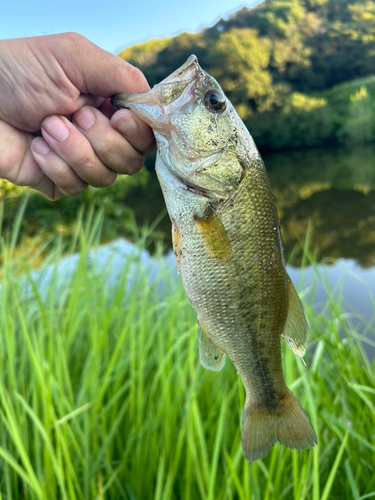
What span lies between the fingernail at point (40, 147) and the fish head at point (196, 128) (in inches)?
15.9

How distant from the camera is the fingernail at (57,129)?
50.6 inches

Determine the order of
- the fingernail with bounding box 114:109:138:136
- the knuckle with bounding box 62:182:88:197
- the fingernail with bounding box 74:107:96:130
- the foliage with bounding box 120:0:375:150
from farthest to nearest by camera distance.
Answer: the foliage with bounding box 120:0:375:150 → the knuckle with bounding box 62:182:88:197 → the fingernail with bounding box 74:107:96:130 → the fingernail with bounding box 114:109:138:136

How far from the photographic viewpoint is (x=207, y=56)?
31953 millimetres

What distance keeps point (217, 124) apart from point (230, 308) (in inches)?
21.9

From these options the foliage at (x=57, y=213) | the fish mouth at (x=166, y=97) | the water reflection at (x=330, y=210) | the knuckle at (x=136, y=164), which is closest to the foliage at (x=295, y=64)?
the water reflection at (x=330, y=210)

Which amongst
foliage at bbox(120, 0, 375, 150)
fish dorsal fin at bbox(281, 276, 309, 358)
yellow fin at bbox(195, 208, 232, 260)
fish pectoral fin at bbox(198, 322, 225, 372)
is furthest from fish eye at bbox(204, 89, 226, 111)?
foliage at bbox(120, 0, 375, 150)

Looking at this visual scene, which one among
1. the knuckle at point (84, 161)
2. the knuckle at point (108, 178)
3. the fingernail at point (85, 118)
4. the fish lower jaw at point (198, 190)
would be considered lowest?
the fish lower jaw at point (198, 190)

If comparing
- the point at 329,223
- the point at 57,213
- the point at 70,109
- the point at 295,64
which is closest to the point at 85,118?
the point at 70,109

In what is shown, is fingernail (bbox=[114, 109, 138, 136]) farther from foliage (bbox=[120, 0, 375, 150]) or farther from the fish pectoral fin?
foliage (bbox=[120, 0, 375, 150])

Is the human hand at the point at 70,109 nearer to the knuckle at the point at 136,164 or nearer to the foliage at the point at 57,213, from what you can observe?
the knuckle at the point at 136,164

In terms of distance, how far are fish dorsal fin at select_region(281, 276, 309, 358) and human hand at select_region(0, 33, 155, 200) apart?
2.34 feet

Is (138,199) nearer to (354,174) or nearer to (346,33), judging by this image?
(354,174)

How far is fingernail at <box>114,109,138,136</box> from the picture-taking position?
122cm

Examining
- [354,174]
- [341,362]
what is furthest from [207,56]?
[341,362]
